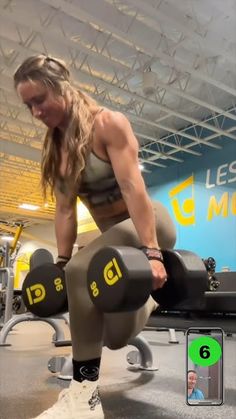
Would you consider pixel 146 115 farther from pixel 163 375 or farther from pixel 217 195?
pixel 163 375

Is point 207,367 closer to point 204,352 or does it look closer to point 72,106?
point 204,352

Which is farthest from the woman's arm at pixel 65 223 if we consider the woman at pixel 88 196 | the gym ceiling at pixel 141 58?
the gym ceiling at pixel 141 58

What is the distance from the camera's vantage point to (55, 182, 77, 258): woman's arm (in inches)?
60.8

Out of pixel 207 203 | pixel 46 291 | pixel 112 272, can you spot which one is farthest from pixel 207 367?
pixel 207 203

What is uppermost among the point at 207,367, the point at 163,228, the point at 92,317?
the point at 163,228

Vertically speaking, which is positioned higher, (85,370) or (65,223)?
(65,223)

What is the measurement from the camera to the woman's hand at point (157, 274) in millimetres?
1134

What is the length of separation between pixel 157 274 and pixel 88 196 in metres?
0.41

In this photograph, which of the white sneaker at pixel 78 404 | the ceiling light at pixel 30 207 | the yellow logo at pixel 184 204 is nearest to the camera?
the white sneaker at pixel 78 404

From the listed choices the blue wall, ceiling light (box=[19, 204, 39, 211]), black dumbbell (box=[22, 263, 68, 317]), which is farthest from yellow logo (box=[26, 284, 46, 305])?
ceiling light (box=[19, 204, 39, 211])

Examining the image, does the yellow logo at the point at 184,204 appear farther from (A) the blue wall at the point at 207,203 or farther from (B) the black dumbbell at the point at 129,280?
(B) the black dumbbell at the point at 129,280

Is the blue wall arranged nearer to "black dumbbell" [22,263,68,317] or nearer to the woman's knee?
the woman's knee

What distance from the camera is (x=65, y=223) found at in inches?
61.4

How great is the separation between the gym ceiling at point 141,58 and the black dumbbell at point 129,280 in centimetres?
262
